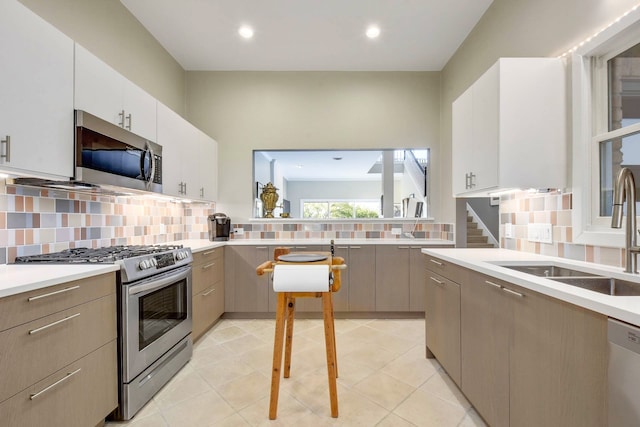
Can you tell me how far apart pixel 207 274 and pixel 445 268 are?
82.5 inches

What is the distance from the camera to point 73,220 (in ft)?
6.77

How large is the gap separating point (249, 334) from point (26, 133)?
2.27 meters

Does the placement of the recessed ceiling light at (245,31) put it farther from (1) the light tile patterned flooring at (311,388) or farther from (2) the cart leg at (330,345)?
(1) the light tile patterned flooring at (311,388)

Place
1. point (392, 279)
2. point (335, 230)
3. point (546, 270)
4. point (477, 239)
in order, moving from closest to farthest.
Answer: point (546, 270)
point (392, 279)
point (335, 230)
point (477, 239)

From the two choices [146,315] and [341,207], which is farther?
[341,207]

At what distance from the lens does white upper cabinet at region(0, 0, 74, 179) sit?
4.32 ft

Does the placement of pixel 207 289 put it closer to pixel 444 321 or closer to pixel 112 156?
pixel 112 156

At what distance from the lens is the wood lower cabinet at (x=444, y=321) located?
1873 millimetres

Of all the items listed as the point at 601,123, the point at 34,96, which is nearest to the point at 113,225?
the point at 34,96

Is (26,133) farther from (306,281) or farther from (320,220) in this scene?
(320,220)

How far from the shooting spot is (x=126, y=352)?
1660mm

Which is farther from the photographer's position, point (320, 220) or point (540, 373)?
point (320, 220)

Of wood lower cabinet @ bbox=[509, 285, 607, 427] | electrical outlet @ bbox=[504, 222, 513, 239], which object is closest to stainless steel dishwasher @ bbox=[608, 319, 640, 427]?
wood lower cabinet @ bbox=[509, 285, 607, 427]

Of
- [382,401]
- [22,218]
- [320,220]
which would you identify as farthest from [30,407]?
[320,220]
